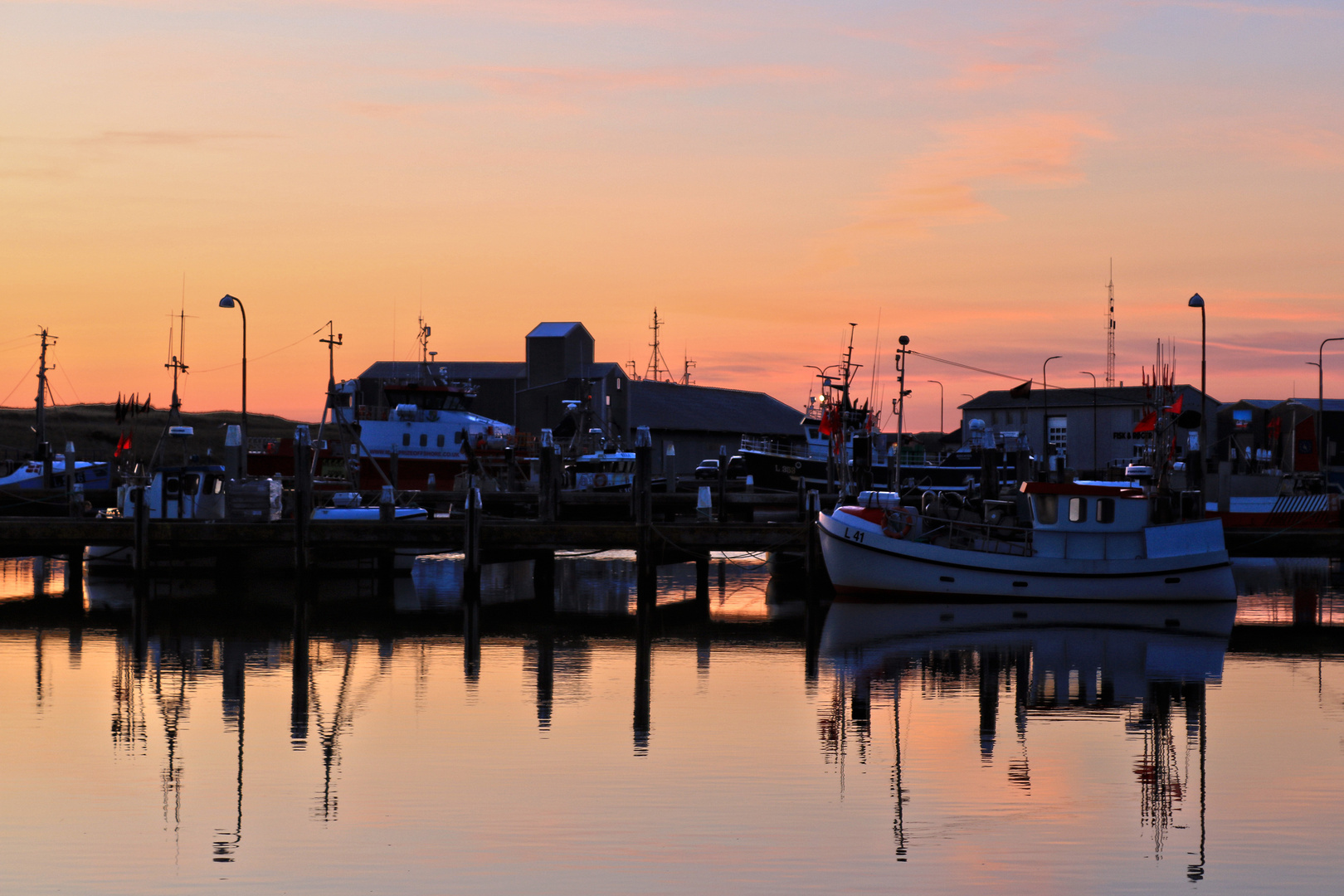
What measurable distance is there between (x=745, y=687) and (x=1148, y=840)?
363 inches

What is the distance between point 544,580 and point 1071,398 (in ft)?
217

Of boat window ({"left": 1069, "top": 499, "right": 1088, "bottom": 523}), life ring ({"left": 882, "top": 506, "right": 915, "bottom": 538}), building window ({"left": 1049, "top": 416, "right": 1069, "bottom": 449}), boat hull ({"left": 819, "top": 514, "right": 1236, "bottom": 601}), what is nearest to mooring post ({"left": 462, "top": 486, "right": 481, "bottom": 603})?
boat hull ({"left": 819, "top": 514, "right": 1236, "bottom": 601})

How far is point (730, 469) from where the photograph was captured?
7238 cm

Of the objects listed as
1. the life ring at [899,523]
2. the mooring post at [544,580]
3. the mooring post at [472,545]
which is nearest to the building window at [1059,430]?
the mooring post at [544,580]

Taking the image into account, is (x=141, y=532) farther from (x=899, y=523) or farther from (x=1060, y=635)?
(x=1060, y=635)

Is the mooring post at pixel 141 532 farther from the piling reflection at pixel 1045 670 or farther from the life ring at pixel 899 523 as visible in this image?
the life ring at pixel 899 523

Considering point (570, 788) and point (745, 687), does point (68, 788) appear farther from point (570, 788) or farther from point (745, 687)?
point (745, 687)

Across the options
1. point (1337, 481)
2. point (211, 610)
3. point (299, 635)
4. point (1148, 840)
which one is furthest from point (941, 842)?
point (1337, 481)

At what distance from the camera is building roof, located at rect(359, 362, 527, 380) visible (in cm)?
9100

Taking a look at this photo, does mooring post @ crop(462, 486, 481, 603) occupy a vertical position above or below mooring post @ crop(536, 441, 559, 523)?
below

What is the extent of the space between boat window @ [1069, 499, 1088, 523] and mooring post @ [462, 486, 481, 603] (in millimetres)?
13357

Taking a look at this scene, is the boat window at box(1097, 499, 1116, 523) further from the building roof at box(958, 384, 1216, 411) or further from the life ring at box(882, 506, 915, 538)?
the building roof at box(958, 384, 1216, 411)

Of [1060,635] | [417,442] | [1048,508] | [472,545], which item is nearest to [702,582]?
[472,545]

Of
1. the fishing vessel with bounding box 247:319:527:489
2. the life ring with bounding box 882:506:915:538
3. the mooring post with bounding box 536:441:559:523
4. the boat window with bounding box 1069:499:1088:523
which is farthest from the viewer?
the fishing vessel with bounding box 247:319:527:489
